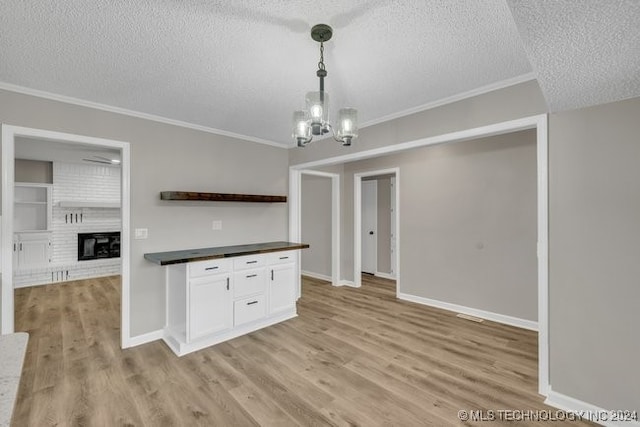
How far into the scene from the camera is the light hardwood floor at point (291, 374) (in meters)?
2.00

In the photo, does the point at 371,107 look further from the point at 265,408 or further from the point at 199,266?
the point at 265,408

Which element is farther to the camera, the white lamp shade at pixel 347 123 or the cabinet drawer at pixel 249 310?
the cabinet drawer at pixel 249 310

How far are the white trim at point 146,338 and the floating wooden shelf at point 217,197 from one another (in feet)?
4.80

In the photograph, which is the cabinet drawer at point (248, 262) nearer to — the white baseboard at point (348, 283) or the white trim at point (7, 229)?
the white trim at point (7, 229)

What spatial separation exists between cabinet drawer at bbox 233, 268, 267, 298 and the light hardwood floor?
477 millimetres

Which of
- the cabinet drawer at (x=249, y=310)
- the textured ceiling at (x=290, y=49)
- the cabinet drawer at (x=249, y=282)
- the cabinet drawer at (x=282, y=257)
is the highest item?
the textured ceiling at (x=290, y=49)

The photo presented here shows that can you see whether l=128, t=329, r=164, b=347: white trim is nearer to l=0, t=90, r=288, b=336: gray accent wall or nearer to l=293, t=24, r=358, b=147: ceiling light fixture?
l=0, t=90, r=288, b=336: gray accent wall

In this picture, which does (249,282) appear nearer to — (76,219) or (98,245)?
(98,245)

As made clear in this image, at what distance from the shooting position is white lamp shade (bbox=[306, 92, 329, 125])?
1.79 meters

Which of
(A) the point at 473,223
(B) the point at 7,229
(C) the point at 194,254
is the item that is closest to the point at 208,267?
(C) the point at 194,254

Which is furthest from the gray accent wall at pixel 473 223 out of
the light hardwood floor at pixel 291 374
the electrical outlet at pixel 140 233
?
the electrical outlet at pixel 140 233

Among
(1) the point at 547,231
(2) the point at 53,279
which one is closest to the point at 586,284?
(1) the point at 547,231

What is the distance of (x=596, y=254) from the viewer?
6.34ft

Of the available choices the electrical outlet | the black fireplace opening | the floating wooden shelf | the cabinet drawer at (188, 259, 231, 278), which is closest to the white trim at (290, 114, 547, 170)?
the floating wooden shelf
